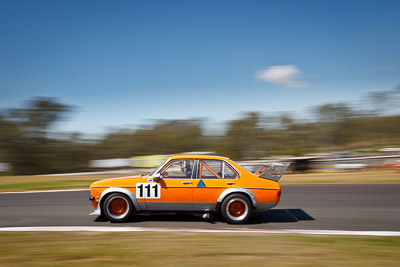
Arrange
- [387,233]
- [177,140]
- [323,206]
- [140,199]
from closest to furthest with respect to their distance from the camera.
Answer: [387,233] → [140,199] → [323,206] → [177,140]

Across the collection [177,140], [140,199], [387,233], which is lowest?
[387,233]

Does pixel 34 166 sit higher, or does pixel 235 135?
pixel 235 135

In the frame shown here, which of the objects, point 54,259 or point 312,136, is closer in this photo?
point 54,259

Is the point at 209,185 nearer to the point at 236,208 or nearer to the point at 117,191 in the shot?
the point at 236,208

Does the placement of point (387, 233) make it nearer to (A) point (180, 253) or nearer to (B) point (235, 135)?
(A) point (180, 253)

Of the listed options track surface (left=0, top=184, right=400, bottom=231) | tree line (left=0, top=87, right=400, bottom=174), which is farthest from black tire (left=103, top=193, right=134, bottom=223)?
tree line (left=0, top=87, right=400, bottom=174)

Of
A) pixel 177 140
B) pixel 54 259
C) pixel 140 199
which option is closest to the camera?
pixel 54 259

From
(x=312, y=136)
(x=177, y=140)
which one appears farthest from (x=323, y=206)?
(x=312, y=136)

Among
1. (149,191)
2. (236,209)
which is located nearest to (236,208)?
(236,209)

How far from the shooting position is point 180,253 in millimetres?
4785

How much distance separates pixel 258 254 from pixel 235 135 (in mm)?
36761

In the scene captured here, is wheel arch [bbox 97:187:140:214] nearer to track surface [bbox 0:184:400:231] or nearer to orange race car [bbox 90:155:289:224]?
orange race car [bbox 90:155:289:224]

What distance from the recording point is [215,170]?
7.22m

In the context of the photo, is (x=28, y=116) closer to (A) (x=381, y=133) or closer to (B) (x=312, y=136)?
(B) (x=312, y=136)
